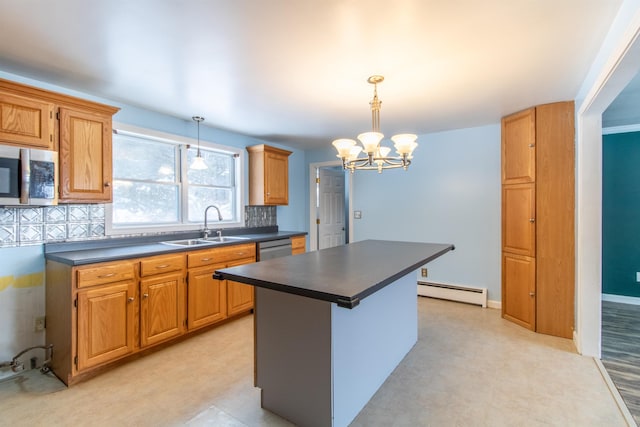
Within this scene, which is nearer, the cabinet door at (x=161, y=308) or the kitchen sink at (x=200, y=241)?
the cabinet door at (x=161, y=308)

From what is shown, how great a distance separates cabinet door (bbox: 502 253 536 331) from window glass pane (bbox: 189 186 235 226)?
346 cm

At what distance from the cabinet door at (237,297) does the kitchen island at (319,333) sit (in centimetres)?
144

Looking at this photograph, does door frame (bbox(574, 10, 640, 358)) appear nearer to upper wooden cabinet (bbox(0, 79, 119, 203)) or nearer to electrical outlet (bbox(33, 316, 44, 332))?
upper wooden cabinet (bbox(0, 79, 119, 203))

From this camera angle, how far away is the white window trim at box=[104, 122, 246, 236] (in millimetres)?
2889

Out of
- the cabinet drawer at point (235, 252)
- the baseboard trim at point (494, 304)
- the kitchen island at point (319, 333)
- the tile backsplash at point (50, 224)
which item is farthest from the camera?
the baseboard trim at point (494, 304)

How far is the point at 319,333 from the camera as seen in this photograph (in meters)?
1.65

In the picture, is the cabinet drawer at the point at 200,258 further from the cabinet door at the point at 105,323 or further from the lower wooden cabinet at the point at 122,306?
the cabinet door at the point at 105,323

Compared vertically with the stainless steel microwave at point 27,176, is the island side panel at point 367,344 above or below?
below

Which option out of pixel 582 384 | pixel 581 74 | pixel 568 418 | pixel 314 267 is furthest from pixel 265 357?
pixel 581 74

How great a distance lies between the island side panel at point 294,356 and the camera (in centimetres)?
165

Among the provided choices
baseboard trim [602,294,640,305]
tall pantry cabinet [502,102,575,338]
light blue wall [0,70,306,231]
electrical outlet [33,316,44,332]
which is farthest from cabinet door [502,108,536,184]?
electrical outlet [33,316,44,332]

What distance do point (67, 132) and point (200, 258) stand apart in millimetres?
1479

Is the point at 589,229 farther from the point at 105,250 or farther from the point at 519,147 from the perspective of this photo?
the point at 105,250

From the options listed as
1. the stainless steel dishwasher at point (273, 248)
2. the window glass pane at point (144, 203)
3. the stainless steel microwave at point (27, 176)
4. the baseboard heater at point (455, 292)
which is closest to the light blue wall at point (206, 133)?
the window glass pane at point (144, 203)
